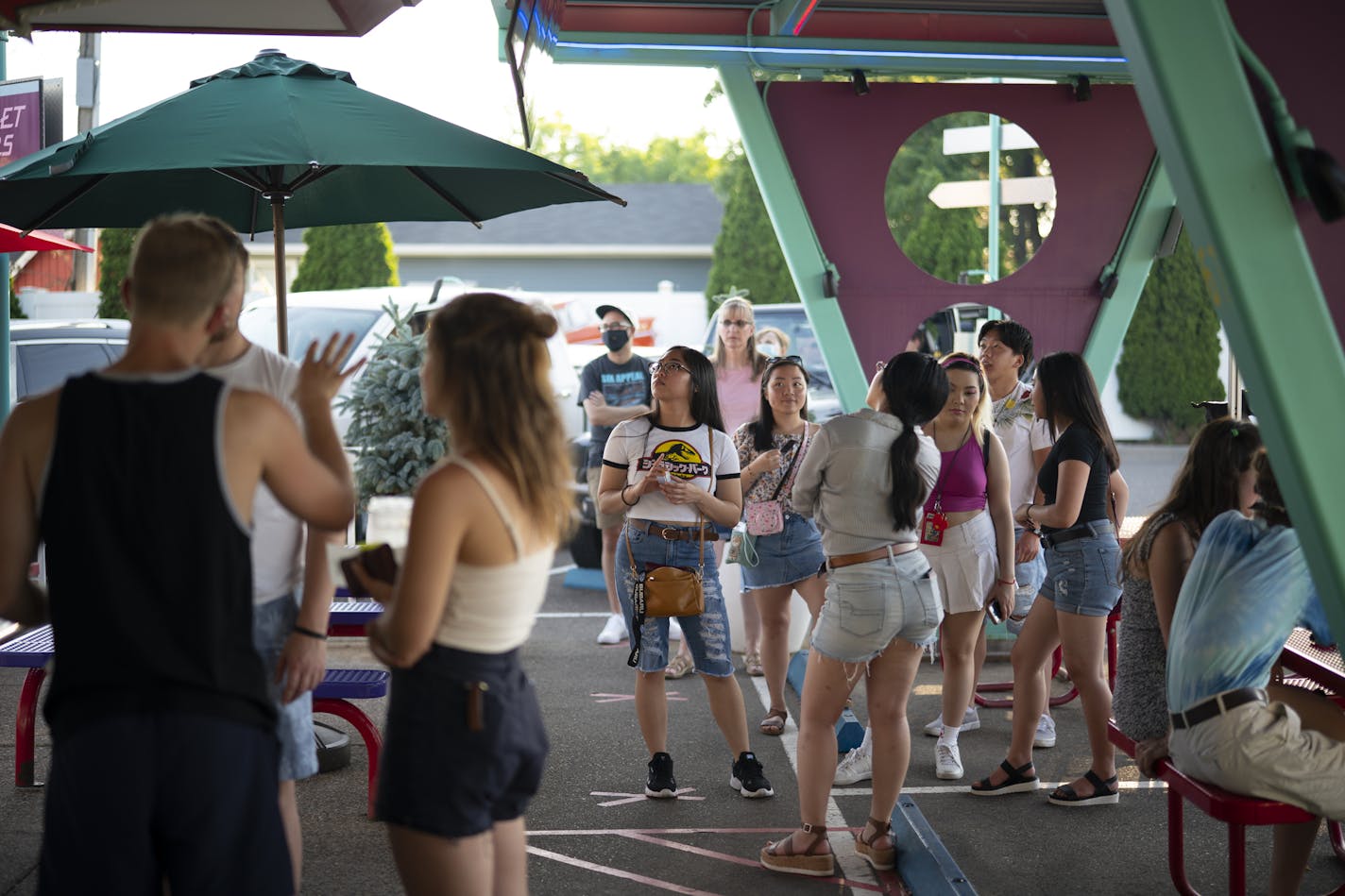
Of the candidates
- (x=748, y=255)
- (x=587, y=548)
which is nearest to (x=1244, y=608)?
(x=587, y=548)

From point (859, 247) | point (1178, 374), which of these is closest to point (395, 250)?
point (1178, 374)

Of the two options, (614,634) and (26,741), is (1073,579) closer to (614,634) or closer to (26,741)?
(614,634)

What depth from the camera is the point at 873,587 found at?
4191 millimetres

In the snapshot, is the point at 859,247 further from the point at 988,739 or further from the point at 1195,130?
the point at 1195,130

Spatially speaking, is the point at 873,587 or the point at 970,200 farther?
the point at 970,200

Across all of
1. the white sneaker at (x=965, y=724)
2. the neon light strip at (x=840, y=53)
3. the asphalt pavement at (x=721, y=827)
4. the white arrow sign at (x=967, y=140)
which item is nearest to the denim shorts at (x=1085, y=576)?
the asphalt pavement at (x=721, y=827)

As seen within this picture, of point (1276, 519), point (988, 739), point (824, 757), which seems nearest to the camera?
point (1276, 519)

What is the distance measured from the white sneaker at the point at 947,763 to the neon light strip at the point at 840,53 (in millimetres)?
4007

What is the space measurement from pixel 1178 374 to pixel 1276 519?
76.2ft

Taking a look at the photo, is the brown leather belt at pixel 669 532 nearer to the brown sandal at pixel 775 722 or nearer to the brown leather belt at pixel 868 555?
the brown leather belt at pixel 868 555

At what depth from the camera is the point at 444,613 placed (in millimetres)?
2508

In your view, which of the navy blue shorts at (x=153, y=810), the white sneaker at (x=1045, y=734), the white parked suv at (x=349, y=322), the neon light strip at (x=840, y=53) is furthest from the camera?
the white parked suv at (x=349, y=322)

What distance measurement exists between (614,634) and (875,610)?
13.6 feet

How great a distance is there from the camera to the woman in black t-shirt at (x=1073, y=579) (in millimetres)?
5047
